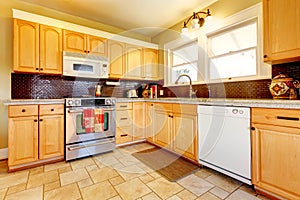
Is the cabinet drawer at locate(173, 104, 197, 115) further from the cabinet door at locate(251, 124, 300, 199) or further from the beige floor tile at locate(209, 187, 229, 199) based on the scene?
the beige floor tile at locate(209, 187, 229, 199)

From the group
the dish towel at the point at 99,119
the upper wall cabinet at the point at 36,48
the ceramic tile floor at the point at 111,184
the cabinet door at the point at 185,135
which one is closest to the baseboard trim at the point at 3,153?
the ceramic tile floor at the point at 111,184

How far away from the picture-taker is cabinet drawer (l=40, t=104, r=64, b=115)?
7.11 ft

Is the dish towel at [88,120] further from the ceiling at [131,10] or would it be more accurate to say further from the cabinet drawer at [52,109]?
the ceiling at [131,10]

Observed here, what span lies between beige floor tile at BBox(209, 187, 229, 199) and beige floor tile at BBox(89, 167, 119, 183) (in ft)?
3.68

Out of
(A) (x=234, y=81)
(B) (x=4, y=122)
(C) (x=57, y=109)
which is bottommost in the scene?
(B) (x=4, y=122)

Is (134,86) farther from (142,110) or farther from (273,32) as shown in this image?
(273,32)

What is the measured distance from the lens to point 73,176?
6.20 ft

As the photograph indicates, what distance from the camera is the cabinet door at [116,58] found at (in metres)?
3.14

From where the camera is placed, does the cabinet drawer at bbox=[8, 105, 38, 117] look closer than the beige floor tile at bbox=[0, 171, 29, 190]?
No

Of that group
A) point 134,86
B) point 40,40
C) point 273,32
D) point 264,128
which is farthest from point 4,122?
point 273,32

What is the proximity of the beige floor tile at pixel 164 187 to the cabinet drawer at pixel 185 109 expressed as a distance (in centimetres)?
95

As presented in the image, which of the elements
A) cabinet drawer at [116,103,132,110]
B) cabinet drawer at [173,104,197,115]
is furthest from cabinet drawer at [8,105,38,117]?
cabinet drawer at [173,104,197,115]

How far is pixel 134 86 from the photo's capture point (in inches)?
149

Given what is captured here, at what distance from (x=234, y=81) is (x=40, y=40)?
3.03m
